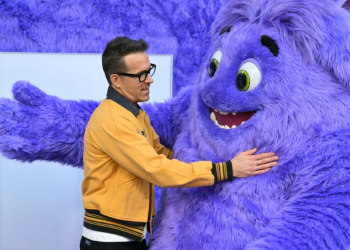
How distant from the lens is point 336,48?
43.3 inches

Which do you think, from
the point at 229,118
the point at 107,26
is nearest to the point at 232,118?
the point at 229,118

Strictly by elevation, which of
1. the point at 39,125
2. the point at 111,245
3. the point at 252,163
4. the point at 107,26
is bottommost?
the point at 111,245

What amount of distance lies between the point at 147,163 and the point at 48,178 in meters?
1.07

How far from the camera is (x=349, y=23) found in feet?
3.70

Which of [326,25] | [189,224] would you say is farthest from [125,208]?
[326,25]

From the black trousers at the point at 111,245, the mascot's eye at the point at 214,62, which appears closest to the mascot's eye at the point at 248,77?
the mascot's eye at the point at 214,62

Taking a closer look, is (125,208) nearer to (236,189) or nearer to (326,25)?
(236,189)

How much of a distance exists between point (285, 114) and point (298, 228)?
0.30 metres

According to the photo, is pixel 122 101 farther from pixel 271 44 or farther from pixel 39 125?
pixel 271 44

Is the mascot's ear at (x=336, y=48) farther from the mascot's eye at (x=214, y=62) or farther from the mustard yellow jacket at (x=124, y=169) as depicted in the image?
the mustard yellow jacket at (x=124, y=169)

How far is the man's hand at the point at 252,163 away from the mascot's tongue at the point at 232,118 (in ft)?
0.33

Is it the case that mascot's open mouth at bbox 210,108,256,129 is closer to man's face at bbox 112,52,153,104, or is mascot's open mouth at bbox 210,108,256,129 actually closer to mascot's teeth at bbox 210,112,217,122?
mascot's teeth at bbox 210,112,217,122

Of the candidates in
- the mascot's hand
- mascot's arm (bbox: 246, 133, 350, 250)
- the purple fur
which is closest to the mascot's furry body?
mascot's arm (bbox: 246, 133, 350, 250)

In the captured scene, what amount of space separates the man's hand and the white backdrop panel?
3.34ft
